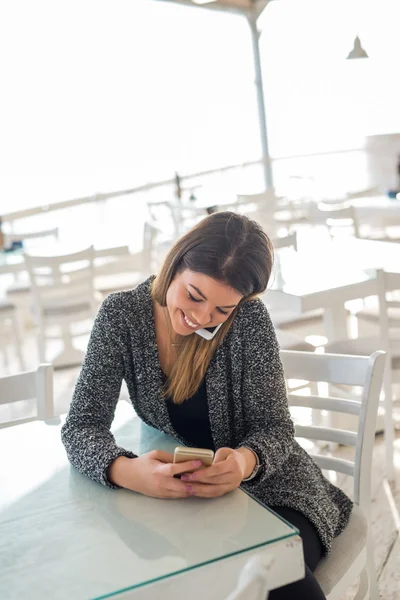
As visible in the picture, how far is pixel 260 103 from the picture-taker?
8203mm

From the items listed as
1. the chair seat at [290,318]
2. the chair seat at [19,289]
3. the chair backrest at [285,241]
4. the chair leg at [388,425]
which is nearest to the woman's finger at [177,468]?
the chair leg at [388,425]

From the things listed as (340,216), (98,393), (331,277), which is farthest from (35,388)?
(340,216)

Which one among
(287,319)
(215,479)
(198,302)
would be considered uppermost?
(198,302)

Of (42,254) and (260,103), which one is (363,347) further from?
(260,103)

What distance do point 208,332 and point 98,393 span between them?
24cm

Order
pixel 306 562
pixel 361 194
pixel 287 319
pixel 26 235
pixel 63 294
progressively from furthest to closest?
1. pixel 361 194
2. pixel 26 235
3. pixel 63 294
4. pixel 287 319
5. pixel 306 562

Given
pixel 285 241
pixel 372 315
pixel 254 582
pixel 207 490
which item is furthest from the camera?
pixel 285 241

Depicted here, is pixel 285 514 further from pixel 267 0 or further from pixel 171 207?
pixel 267 0

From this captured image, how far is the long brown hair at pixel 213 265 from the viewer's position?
1.35 metres

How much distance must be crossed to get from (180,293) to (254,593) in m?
0.77

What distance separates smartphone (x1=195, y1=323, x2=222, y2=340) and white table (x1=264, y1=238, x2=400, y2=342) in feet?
3.49

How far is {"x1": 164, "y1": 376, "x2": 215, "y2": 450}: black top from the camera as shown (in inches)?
56.2

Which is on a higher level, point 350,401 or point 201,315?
point 201,315

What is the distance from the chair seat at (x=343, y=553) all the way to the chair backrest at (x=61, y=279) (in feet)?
7.37
